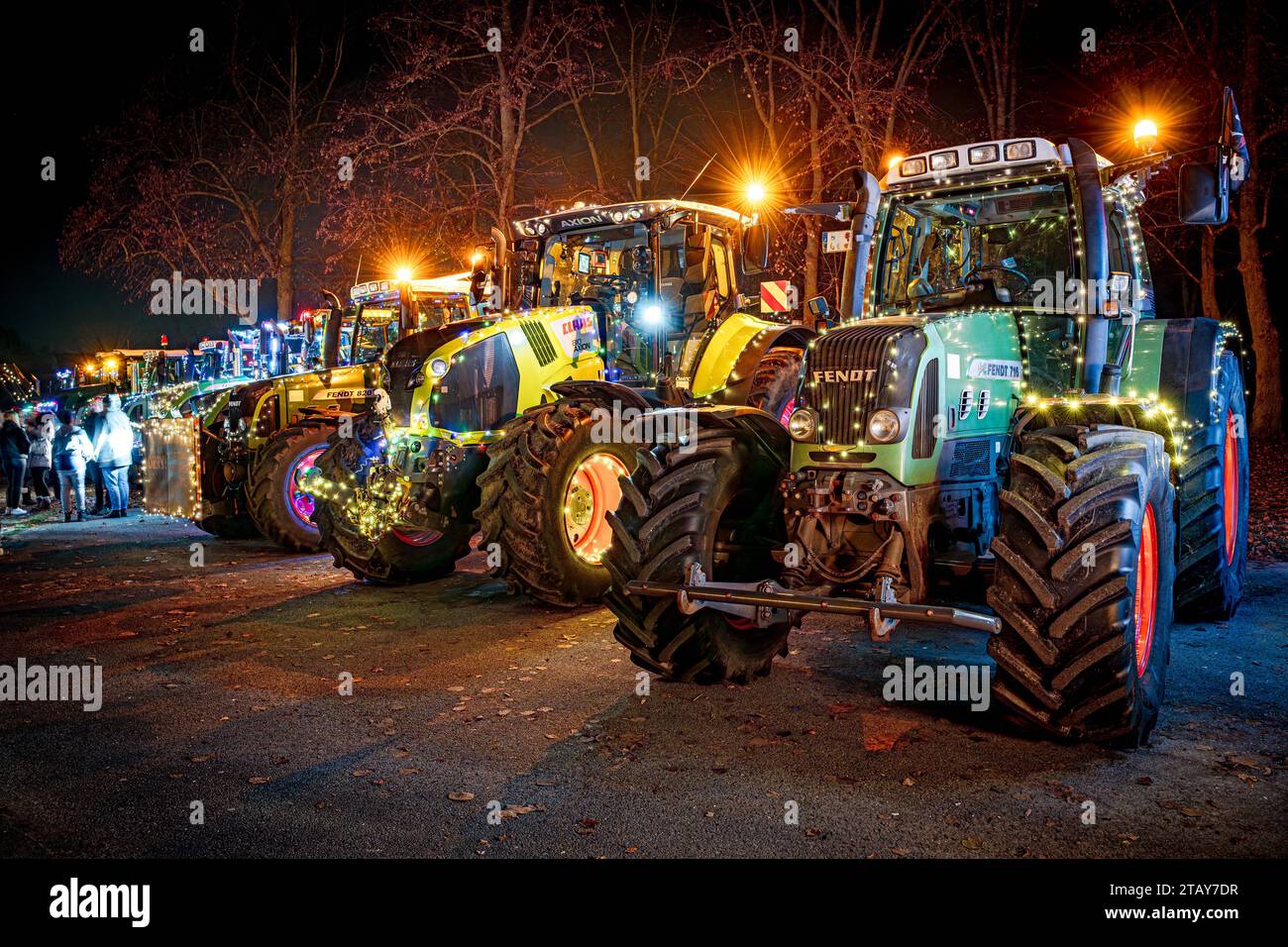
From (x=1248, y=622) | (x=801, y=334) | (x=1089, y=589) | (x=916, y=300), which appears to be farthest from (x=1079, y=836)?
(x=801, y=334)

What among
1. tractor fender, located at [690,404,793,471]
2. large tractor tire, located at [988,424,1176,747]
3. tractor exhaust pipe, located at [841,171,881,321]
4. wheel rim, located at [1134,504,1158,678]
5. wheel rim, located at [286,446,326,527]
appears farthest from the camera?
wheel rim, located at [286,446,326,527]

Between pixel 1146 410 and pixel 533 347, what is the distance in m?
5.49

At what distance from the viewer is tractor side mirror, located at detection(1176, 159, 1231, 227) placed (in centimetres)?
594

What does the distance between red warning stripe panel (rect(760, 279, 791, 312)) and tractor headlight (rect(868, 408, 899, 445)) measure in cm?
501

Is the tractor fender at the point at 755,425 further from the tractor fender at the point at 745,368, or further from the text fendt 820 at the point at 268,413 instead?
the text fendt 820 at the point at 268,413

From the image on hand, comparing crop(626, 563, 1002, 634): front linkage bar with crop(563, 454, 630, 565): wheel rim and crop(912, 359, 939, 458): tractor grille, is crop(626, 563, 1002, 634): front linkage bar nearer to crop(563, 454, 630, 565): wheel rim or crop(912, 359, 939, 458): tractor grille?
crop(912, 359, 939, 458): tractor grille

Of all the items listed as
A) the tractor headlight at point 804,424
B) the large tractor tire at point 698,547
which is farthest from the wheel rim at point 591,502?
the tractor headlight at point 804,424

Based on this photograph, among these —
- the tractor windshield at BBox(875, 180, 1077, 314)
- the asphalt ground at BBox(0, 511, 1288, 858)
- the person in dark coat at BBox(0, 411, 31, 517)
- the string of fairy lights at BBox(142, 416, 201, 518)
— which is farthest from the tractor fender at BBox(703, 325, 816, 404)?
the person in dark coat at BBox(0, 411, 31, 517)

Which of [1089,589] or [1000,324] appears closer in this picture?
[1089,589]

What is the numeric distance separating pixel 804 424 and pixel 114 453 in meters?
15.3

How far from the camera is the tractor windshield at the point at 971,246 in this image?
22.5ft

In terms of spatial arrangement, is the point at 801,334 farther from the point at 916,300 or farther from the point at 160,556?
the point at 160,556

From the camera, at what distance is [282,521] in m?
12.3

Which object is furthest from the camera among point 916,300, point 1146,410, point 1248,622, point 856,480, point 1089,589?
point 1248,622
